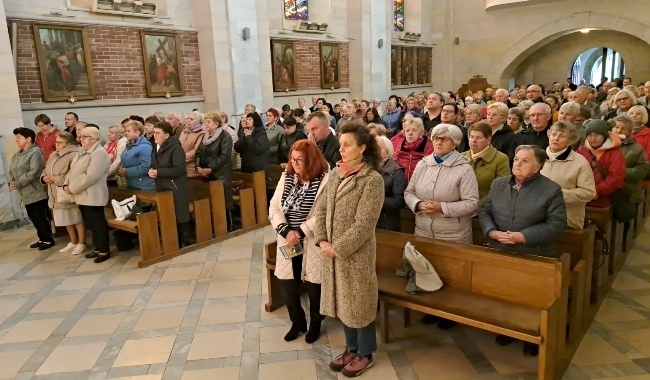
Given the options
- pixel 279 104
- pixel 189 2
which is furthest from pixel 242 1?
pixel 279 104

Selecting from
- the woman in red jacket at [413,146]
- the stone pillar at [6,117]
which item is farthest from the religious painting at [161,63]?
the woman in red jacket at [413,146]

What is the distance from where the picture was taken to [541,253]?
3.41 meters

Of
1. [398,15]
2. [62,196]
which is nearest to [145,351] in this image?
[62,196]

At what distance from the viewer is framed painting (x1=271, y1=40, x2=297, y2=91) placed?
1266 cm

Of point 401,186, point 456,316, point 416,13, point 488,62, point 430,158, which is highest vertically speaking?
point 416,13

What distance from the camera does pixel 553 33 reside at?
1795 centimetres

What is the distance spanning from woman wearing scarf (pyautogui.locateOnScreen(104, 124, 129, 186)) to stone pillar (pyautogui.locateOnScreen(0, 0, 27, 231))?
1.61 m

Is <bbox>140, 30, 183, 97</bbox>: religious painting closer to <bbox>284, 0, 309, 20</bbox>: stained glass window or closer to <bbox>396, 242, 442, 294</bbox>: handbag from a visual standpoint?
<bbox>284, 0, 309, 20</bbox>: stained glass window

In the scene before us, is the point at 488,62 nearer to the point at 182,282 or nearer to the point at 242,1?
the point at 242,1

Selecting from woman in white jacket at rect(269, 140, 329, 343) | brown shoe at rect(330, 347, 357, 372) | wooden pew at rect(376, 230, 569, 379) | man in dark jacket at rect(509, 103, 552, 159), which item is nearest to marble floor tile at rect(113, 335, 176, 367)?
woman in white jacket at rect(269, 140, 329, 343)

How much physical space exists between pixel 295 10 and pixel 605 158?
1094 centimetres

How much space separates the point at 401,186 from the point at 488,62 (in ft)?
56.4

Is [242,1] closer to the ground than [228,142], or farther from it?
farther from it

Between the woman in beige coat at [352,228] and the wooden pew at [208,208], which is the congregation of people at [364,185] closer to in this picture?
the woman in beige coat at [352,228]
